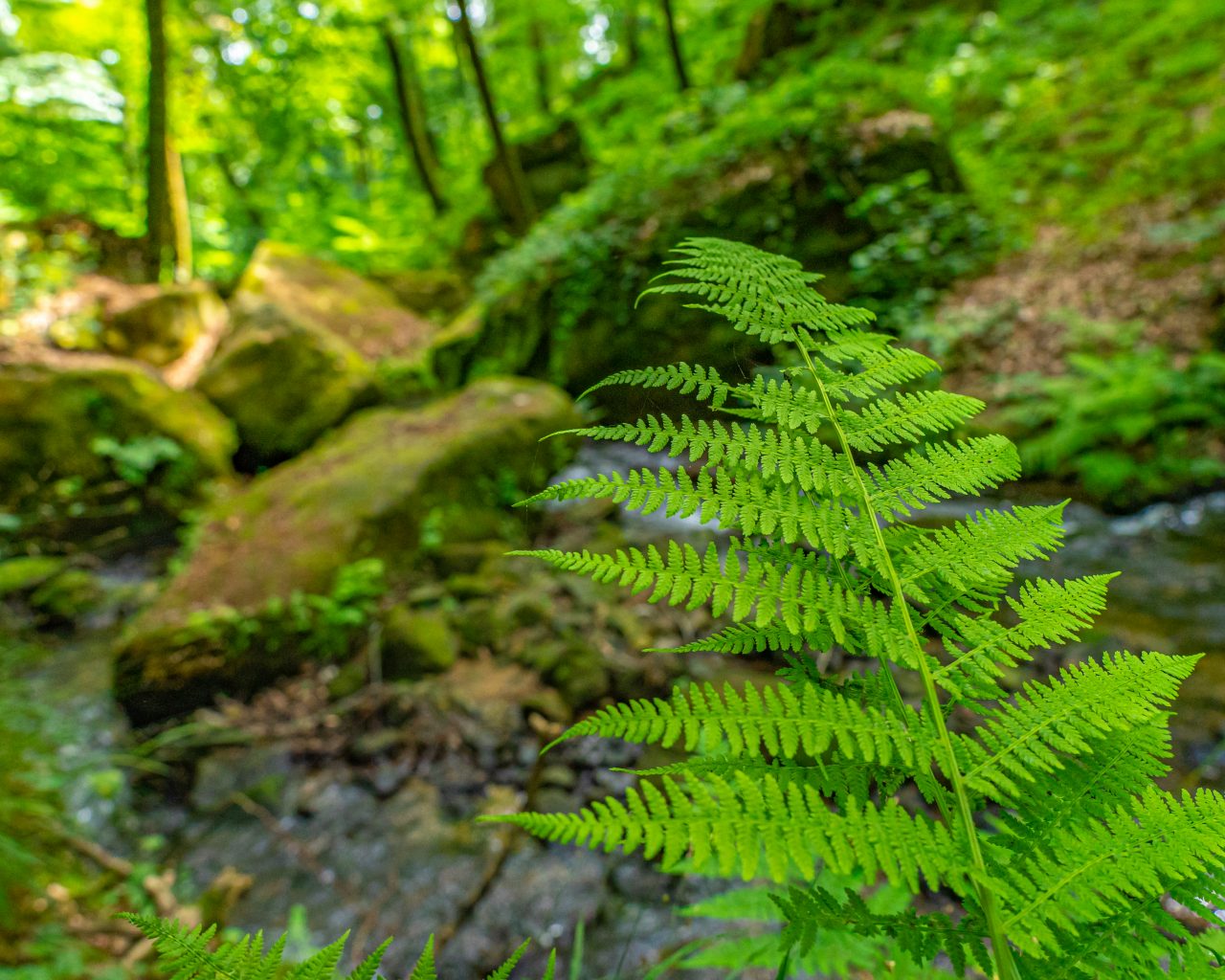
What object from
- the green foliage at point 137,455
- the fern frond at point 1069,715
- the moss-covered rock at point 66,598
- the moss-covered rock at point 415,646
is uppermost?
the green foliage at point 137,455

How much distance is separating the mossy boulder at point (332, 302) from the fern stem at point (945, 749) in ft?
28.3

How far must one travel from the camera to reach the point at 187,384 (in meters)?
8.79

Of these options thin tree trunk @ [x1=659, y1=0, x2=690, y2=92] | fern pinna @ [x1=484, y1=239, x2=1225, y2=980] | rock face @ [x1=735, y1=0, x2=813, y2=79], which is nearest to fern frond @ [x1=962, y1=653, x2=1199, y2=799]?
fern pinna @ [x1=484, y1=239, x2=1225, y2=980]

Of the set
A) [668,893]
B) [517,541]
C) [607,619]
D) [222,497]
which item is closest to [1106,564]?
[607,619]

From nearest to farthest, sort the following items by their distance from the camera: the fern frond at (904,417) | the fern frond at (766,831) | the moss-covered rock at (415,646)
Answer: the fern frond at (766,831) → the fern frond at (904,417) → the moss-covered rock at (415,646)

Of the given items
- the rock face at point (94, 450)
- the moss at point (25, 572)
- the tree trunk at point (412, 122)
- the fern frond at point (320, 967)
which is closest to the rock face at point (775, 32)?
the tree trunk at point (412, 122)

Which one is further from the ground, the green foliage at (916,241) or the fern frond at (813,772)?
the green foliage at (916,241)

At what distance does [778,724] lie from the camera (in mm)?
707

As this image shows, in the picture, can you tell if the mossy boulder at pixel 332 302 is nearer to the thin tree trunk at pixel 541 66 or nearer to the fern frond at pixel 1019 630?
the fern frond at pixel 1019 630

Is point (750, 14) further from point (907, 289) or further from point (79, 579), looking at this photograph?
point (79, 579)

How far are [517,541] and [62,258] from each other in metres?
8.49

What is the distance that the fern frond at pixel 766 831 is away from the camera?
0.59m

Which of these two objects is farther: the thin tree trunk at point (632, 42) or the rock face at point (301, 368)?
the thin tree trunk at point (632, 42)

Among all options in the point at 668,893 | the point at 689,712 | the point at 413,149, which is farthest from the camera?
the point at 413,149
